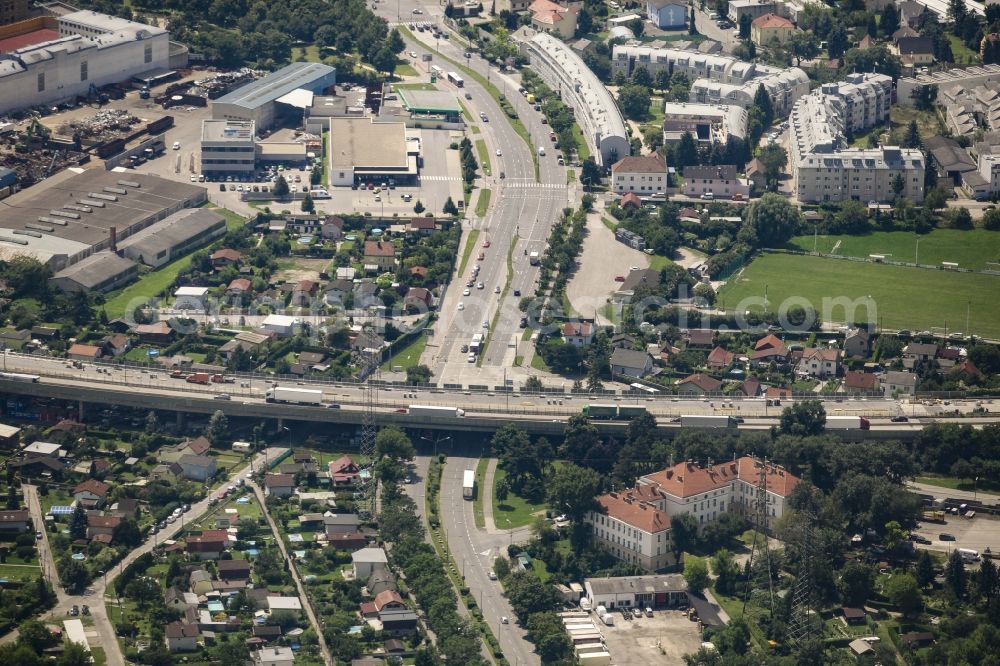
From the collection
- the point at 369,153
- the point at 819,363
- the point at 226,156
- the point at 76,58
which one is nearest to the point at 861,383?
the point at 819,363

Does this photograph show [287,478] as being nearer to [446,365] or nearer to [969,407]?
[446,365]

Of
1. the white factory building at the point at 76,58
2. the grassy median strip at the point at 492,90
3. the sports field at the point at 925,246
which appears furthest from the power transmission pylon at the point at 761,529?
the white factory building at the point at 76,58

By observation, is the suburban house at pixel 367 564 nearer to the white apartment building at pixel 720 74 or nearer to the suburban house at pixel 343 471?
the suburban house at pixel 343 471

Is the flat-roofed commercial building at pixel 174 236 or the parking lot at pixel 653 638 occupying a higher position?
the flat-roofed commercial building at pixel 174 236

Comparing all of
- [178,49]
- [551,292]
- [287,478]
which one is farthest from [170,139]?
[287,478]

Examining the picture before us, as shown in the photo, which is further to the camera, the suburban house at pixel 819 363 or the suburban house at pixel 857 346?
the suburban house at pixel 857 346

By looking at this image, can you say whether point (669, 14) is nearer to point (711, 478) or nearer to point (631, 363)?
point (631, 363)

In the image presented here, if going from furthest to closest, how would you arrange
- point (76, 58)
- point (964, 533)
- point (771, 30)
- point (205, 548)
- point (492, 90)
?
point (771, 30) < point (492, 90) < point (76, 58) < point (964, 533) < point (205, 548)
